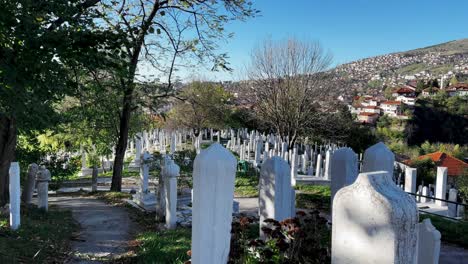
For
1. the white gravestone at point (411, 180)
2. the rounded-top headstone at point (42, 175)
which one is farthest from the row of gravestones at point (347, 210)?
the white gravestone at point (411, 180)

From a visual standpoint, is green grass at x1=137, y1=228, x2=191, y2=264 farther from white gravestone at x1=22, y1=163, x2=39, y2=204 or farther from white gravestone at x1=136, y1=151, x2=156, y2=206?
white gravestone at x1=22, y1=163, x2=39, y2=204

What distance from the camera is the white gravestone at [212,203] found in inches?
135

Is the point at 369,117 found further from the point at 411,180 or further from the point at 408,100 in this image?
the point at 411,180

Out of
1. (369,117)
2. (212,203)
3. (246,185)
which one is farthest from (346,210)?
(369,117)

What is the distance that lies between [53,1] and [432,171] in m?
28.7

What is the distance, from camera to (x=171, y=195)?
8.43m

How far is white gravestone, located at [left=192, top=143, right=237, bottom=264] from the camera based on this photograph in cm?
342

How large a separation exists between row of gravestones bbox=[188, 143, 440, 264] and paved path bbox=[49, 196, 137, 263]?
11.0 ft

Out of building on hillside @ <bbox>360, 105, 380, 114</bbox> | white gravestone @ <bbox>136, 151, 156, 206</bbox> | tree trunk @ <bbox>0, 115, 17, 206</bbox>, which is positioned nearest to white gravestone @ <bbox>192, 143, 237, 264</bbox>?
tree trunk @ <bbox>0, 115, 17, 206</bbox>

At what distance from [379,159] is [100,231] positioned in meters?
6.27

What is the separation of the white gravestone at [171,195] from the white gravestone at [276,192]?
3.65m

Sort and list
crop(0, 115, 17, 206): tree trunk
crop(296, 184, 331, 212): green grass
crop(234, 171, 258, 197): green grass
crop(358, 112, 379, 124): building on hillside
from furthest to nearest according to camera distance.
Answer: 1. crop(358, 112, 379, 124): building on hillside
2. crop(234, 171, 258, 197): green grass
3. crop(296, 184, 331, 212): green grass
4. crop(0, 115, 17, 206): tree trunk

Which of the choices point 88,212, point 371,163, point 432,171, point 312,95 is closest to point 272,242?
point 371,163

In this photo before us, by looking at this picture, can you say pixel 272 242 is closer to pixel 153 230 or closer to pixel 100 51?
pixel 100 51
